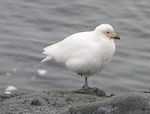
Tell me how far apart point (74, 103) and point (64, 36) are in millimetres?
8325

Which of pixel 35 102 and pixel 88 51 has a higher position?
Result: pixel 88 51

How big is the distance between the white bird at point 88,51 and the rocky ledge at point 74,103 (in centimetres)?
55

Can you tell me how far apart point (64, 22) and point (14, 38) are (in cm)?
199

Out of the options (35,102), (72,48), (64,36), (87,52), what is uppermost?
(64,36)

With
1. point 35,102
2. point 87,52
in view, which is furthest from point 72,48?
point 35,102

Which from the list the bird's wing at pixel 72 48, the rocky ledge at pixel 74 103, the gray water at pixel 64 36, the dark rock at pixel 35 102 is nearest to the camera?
the rocky ledge at pixel 74 103

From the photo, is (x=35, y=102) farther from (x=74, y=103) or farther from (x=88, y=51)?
(x=88, y=51)

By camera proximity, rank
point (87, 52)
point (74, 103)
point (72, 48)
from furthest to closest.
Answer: point (72, 48) < point (87, 52) < point (74, 103)

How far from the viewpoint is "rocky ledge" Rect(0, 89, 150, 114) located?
261 inches

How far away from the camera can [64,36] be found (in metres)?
16.6

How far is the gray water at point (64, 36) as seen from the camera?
14641mm

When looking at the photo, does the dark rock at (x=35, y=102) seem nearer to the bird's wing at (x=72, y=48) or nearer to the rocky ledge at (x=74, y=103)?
the rocky ledge at (x=74, y=103)

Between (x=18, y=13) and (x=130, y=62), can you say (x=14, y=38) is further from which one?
(x=130, y=62)

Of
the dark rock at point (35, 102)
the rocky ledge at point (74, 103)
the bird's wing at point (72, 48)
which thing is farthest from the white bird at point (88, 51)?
the dark rock at point (35, 102)
